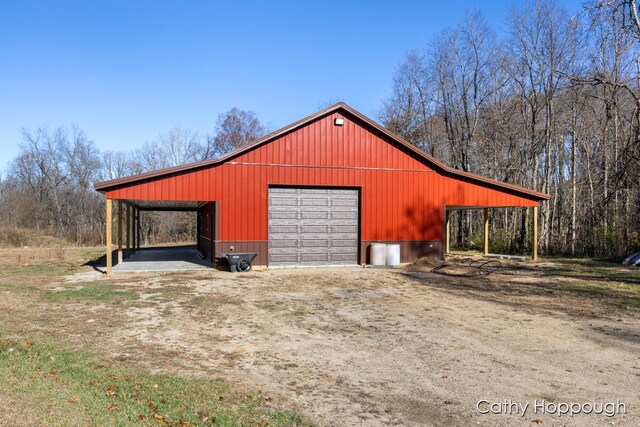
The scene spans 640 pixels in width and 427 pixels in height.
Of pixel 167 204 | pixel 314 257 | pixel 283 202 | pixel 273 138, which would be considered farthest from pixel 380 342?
pixel 167 204

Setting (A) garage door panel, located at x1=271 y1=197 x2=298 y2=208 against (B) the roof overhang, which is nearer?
(A) garage door panel, located at x1=271 y1=197 x2=298 y2=208

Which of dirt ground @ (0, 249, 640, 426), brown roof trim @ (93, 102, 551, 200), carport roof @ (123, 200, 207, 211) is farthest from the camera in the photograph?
carport roof @ (123, 200, 207, 211)

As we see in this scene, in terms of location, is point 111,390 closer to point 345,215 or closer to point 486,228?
point 345,215

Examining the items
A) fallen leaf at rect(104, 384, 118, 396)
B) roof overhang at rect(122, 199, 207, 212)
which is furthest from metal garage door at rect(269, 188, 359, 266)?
fallen leaf at rect(104, 384, 118, 396)

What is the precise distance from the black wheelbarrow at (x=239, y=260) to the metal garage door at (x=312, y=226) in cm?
114

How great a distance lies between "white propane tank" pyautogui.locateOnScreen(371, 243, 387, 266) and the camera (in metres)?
16.8

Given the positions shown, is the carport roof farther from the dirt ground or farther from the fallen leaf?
the fallen leaf

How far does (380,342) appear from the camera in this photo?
6719mm

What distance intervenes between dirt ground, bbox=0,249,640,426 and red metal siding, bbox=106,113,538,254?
3961 millimetres

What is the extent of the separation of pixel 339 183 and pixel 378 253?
3.04 m

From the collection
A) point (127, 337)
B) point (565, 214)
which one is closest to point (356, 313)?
point (127, 337)

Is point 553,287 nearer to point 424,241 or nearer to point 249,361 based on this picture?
point 424,241

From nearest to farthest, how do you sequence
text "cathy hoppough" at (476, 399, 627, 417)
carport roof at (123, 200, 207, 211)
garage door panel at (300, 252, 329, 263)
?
text "cathy hoppough" at (476, 399, 627, 417) → garage door panel at (300, 252, 329, 263) → carport roof at (123, 200, 207, 211)

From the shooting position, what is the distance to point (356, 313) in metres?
8.83
